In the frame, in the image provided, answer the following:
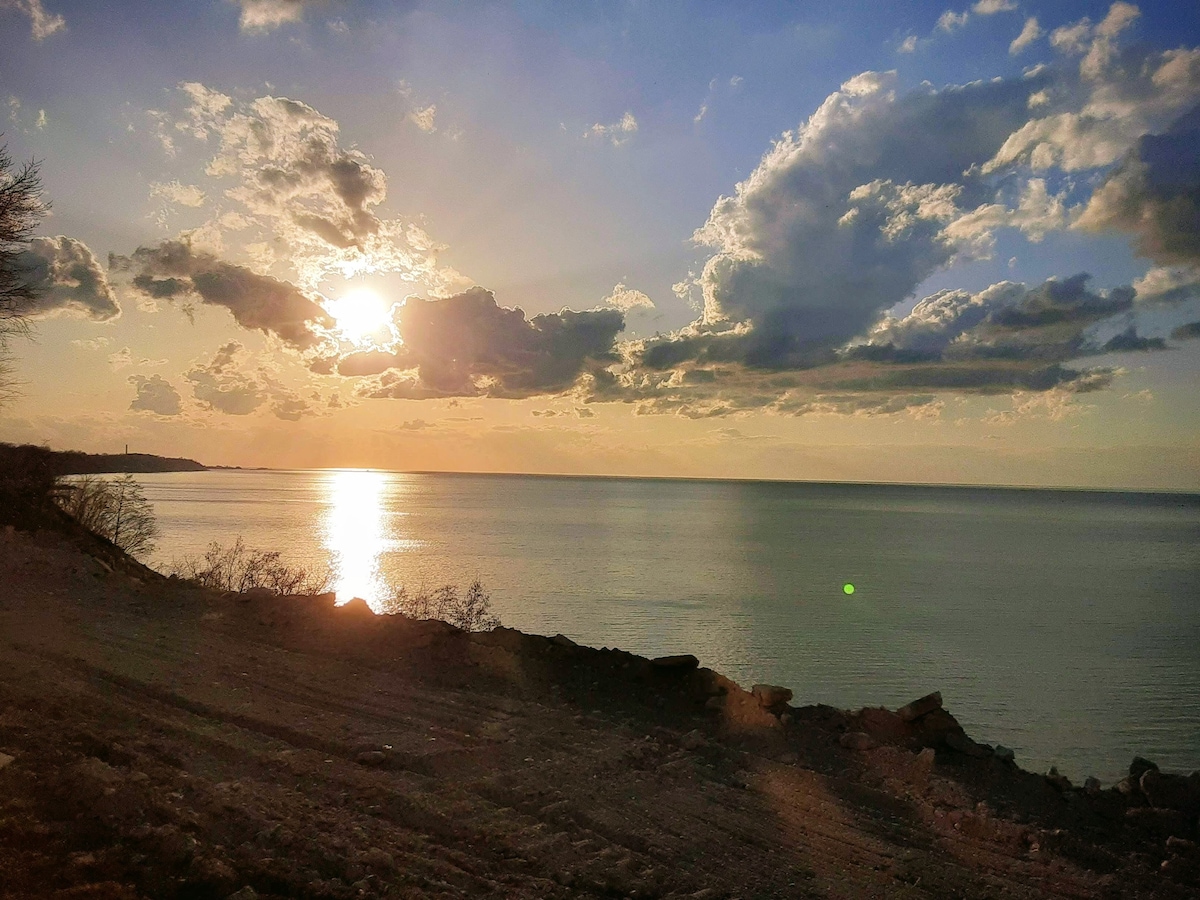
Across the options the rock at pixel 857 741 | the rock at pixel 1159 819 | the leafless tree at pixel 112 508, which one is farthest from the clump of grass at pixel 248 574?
the rock at pixel 1159 819

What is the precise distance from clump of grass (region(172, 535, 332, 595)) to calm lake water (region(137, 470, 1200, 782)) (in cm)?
252

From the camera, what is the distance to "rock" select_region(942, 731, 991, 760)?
10812 millimetres

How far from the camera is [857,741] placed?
34.3 feet

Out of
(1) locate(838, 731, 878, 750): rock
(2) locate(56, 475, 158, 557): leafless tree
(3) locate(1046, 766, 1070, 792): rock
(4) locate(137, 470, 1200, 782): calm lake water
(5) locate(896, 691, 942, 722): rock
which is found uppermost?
(2) locate(56, 475, 158, 557): leafless tree

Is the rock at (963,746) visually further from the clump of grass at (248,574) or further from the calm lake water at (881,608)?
the clump of grass at (248,574)

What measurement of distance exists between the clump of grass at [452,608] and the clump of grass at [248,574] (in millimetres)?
2959

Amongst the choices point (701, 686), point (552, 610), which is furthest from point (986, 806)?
point (552, 610)

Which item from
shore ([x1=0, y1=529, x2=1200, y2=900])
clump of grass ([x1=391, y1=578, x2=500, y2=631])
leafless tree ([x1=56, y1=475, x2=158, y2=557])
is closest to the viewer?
shore ([x1=0, y1=529, x2=1200, y2=900])

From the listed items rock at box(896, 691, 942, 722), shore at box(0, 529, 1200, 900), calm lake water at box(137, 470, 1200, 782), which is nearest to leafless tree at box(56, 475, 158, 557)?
calm lake water at box(137, 470, 1200, 782)

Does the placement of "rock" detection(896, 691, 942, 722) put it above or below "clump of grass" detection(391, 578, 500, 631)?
above

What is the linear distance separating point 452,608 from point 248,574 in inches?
348

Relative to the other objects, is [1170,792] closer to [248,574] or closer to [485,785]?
[485,785]

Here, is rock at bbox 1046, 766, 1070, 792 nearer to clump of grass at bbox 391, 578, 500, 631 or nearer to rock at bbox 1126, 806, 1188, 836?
rock at bbox 1126, 806, 1188, 836

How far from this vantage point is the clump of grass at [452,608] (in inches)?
929
